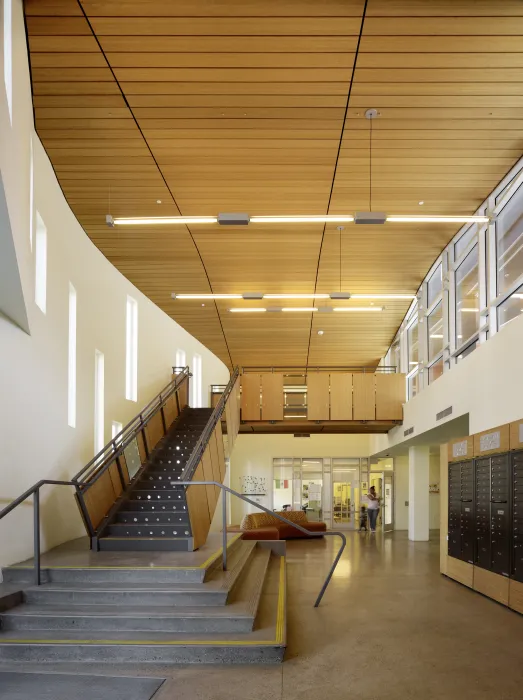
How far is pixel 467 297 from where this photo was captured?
46.0ft

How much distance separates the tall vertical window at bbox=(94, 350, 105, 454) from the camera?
1110 cm

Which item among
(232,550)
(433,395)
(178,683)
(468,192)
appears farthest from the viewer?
(433,395)

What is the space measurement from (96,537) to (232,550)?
5.71ft

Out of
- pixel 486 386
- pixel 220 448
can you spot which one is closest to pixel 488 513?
pixel 486 386

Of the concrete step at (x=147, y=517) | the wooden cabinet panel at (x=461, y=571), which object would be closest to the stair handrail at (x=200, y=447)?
the concrete step at (x=147, y=517)

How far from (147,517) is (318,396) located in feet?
32.7

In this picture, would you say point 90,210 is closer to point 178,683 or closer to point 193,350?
point 193,350

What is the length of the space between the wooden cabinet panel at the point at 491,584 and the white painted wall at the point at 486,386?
2087 millimetres

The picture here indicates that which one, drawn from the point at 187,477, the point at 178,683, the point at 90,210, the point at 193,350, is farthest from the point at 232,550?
the point at 193,350

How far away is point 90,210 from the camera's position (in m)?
13.3

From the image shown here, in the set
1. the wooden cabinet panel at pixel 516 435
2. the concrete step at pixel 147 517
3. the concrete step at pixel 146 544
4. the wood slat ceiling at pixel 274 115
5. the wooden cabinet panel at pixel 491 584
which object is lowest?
the wooden cabinet panel at pixel 491 584

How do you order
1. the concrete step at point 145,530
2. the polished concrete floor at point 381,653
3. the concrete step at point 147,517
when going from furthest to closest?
the concrete step at point 147,517
the concrete step at point 145,530
the polished concrete floor at point 381,653

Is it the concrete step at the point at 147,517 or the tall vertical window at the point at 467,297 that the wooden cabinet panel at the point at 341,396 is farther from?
the concrete step at the point at 147,517

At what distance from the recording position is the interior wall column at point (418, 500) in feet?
61.0
